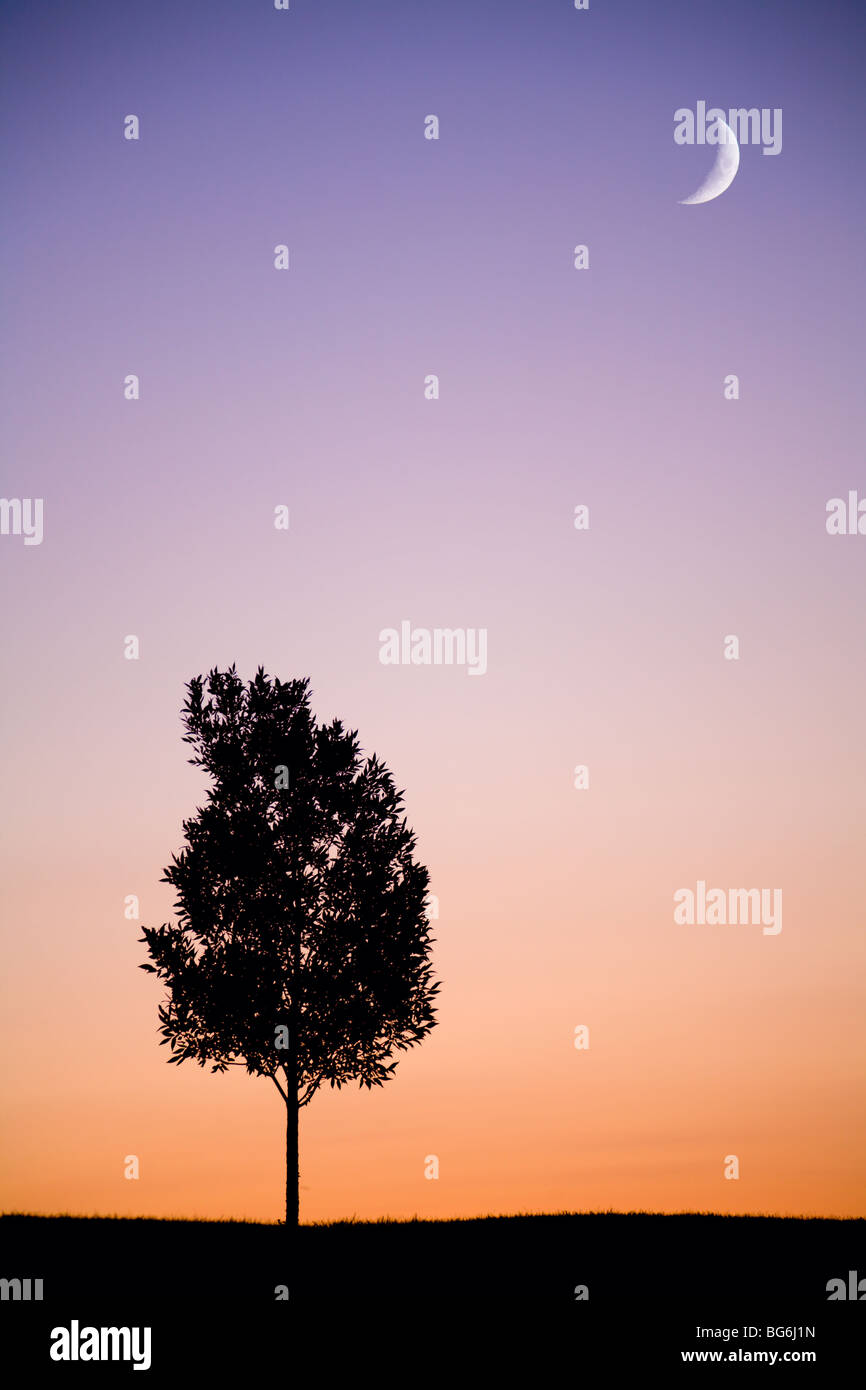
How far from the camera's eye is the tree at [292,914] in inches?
1476

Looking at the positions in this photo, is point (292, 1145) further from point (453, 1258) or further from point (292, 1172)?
point (453, 1258)

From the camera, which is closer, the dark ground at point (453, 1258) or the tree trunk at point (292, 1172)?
the dark ground at point (453, 1258)

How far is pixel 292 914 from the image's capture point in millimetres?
38156

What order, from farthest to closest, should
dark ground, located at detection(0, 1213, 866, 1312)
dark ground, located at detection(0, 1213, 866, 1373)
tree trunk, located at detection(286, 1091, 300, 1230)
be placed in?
tree trunk, located at detection(286, 1091, 300, 1230) < dark ground, located at detection(0, 1213, 866, 1312) < dark ground, located at detection(0, 1213, 866, 1373)

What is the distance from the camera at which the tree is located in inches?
1476

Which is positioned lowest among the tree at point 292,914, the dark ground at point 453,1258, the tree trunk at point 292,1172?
the dark ground at point 453,1258

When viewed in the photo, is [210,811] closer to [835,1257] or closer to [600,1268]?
[600,1268]

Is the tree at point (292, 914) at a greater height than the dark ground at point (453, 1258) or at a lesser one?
greater

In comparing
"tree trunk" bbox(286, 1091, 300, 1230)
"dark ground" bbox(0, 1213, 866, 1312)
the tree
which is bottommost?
"dark ground" bbox(0, 1213, 866, 1312)
